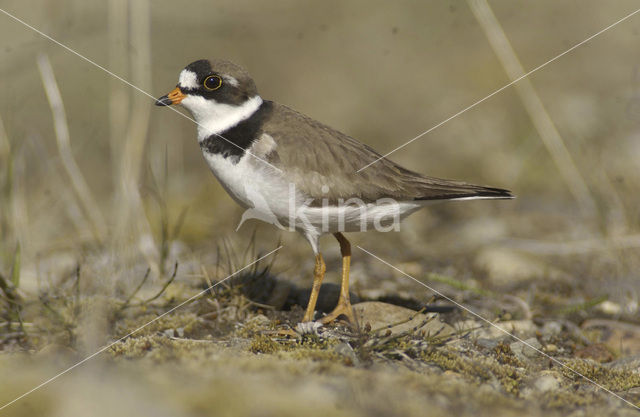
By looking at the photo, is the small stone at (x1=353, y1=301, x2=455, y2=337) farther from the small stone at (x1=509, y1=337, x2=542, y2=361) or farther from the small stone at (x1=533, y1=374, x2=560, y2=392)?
the small stone at (x1=533, y1=374, x2=560, y2=392)

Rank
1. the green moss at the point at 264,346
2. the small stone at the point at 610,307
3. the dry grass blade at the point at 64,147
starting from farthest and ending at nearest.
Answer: the small stone at the point at 610,307 → the dry grass blade at the point at 64,147 → the green moss at the point at 264,346

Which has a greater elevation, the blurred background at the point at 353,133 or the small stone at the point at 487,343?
the blurred background at the point at 353,133

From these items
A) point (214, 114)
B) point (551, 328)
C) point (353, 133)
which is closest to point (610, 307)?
point (551, 328)

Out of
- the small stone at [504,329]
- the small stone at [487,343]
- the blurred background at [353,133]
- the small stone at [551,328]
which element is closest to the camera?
the small stone at [487,343]

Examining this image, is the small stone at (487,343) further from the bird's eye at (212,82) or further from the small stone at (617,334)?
the bird's eye at (212,82)

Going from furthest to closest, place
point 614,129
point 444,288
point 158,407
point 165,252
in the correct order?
1. point 614,129
2. point 444,288
3. point 165,252
4. point 158,407

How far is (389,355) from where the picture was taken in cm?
377

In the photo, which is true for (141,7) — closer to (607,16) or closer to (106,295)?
(106,295)

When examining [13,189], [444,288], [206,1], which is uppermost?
[206,1]

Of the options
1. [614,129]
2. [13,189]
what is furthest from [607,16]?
[13,189]

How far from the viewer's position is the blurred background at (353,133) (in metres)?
5.11

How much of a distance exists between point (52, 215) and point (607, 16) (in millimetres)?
10733

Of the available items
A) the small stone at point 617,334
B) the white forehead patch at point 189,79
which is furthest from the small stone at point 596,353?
the white forehead patch at point 189,79

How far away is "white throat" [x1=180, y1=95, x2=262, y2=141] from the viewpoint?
174 inches
